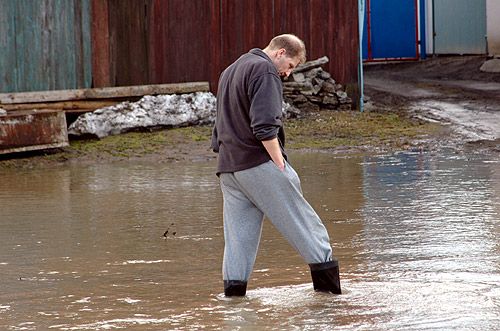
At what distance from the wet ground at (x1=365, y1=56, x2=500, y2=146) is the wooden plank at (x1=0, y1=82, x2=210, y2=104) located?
3462mm

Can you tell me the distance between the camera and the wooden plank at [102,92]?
46.5 ft

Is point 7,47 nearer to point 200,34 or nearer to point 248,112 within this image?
point 200,34

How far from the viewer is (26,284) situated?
6641mm

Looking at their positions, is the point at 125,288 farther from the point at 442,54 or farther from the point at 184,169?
the point at 442,54

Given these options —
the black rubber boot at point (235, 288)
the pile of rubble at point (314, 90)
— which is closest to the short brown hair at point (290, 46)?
the black rubber boot at point (235, 288)

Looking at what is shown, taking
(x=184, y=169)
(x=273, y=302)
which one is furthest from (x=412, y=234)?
(x=184, y=169)

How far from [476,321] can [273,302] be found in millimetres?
1181

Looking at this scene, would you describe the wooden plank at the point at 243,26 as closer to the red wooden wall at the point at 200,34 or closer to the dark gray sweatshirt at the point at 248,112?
the red wooden wall at the point at 200,34

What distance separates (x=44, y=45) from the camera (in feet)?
48.1

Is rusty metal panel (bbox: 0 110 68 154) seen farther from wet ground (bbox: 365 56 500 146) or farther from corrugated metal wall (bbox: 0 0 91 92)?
wet ground (bbox: 365 56 500 146)

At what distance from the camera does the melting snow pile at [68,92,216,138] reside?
14250 mm

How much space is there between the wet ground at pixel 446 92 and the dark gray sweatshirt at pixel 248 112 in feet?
26.8

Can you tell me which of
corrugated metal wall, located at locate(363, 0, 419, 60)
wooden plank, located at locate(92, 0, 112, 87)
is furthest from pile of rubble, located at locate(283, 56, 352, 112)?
corrugated metal wall, located at locate(363, 0, 419, 60)

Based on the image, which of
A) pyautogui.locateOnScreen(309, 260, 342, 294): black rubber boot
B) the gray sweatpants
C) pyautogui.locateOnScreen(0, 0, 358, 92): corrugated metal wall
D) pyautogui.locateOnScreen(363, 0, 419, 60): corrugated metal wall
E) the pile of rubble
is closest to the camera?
the gray sweatpants
